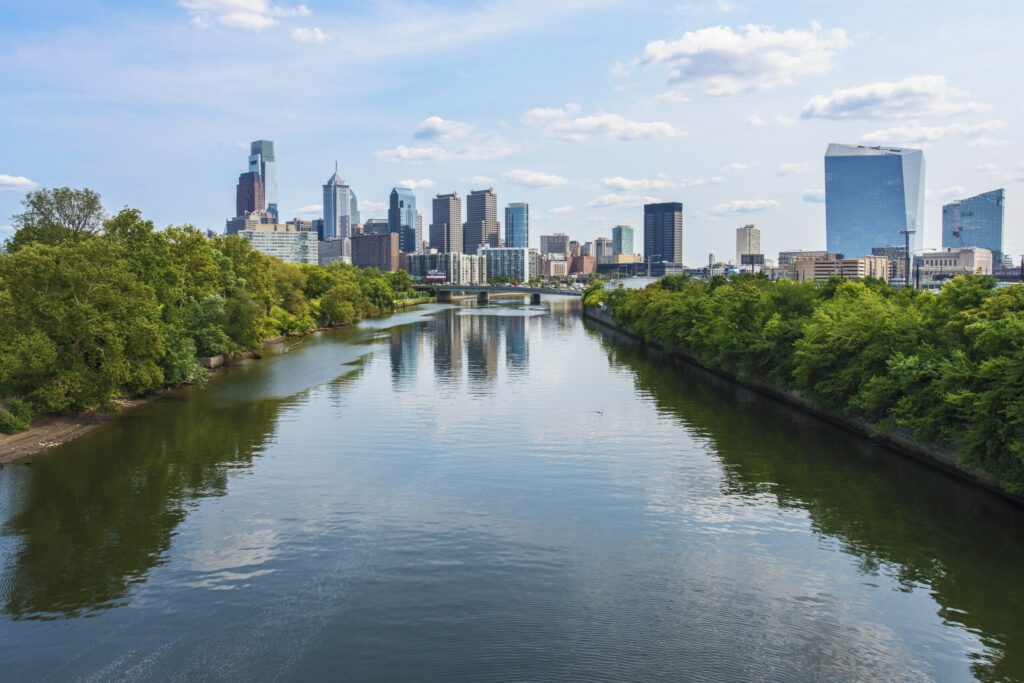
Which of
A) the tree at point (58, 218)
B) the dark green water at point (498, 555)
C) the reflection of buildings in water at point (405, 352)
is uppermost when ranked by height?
the tree at point (58, 218)

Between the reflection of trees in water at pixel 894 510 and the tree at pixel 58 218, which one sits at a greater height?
the tree at pixel 58 218

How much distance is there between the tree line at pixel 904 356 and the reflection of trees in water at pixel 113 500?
2490 cm

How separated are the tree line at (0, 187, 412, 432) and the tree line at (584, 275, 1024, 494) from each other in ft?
110

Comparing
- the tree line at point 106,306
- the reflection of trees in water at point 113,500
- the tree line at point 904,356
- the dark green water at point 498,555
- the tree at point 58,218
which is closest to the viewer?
the dark green water at point 498,555

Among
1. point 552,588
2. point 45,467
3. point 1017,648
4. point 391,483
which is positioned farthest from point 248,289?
point 1017,648

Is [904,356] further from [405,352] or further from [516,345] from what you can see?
[516,345]

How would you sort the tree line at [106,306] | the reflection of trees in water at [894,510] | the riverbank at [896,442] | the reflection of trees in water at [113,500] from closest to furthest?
the reflection of trees in water at [894,510]
the reflection of trees in water at [113,500]
the riverbank at [896,442]
the tree line at [106,306]

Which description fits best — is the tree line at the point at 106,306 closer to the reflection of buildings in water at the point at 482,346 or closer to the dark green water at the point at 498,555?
the dark green water at the point at 498,555

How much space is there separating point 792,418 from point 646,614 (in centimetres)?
2744

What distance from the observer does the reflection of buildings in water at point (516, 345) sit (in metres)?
66.9

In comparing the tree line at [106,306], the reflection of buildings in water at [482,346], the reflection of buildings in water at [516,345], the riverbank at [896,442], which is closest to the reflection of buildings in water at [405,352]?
the reflection of buildings in water at [482,346]

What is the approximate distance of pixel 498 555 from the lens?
21750mm

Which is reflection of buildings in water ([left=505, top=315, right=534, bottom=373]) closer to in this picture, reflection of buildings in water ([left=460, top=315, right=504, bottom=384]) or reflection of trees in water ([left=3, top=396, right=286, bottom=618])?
reflection of buildings in water ([left=460, top=315, right=504, bottom=384])

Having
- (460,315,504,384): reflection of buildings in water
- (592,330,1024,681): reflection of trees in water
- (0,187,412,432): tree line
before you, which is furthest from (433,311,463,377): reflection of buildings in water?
(592,330,1024,681): reflection of trees in water
